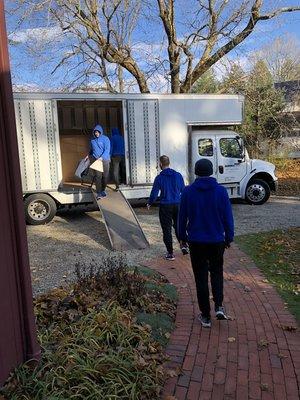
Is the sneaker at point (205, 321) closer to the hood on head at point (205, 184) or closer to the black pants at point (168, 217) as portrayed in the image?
the hood on head at point (205, 184)

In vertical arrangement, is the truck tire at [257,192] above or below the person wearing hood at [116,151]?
below

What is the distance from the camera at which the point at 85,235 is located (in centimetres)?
953

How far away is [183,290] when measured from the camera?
18.6 ft

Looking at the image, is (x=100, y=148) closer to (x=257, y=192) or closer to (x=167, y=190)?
(x=167, y=190)

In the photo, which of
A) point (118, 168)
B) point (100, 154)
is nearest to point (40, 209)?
point (100, 154)

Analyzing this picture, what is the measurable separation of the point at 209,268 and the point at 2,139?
2645mm

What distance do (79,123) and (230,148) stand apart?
514 centimetres

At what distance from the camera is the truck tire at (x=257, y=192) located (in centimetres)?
1327

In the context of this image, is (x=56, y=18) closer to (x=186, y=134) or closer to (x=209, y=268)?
(x=186, y=134)

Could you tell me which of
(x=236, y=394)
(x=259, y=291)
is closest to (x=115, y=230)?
(x=259, y=291)

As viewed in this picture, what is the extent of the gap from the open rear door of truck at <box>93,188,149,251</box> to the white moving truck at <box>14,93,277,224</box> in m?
1.13

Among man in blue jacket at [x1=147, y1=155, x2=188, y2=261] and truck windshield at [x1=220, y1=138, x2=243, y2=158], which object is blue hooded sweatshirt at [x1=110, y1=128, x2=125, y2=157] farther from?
man in blue jacket at [x1=147, y1=155, x2=188, y2=261]

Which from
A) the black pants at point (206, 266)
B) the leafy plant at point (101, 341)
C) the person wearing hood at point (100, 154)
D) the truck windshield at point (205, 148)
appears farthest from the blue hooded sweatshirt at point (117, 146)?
the black pants at point (206, 266)

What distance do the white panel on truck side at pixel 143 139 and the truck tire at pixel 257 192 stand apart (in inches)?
143
